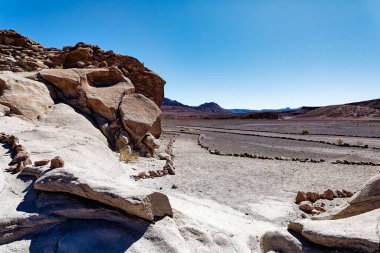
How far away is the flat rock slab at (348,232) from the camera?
288 cm

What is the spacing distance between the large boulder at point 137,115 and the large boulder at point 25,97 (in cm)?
270

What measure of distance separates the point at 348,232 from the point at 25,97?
33.0ft

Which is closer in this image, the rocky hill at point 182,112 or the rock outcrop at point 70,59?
the rock outcrop at point 70,59

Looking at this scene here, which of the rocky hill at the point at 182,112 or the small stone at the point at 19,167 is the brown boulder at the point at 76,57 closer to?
the small stone at the point at 19,167

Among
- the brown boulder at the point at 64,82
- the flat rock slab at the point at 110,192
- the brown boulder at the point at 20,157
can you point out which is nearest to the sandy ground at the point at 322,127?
the brown boulder at the point at 64,82

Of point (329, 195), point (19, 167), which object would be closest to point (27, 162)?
point (19, 167)

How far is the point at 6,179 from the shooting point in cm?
485

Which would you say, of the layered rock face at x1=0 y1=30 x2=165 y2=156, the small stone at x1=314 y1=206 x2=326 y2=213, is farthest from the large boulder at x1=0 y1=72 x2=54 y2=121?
the small stone at x1=314 y1=206 x2=326 y2=213

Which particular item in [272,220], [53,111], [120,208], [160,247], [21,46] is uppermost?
[21,46]

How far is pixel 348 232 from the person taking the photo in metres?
3.08

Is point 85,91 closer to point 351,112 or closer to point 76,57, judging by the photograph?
point 76,57

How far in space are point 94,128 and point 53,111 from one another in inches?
55.9

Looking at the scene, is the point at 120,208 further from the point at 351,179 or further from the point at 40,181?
the point at 351,179

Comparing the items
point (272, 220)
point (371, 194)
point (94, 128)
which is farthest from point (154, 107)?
point (371, 194)
